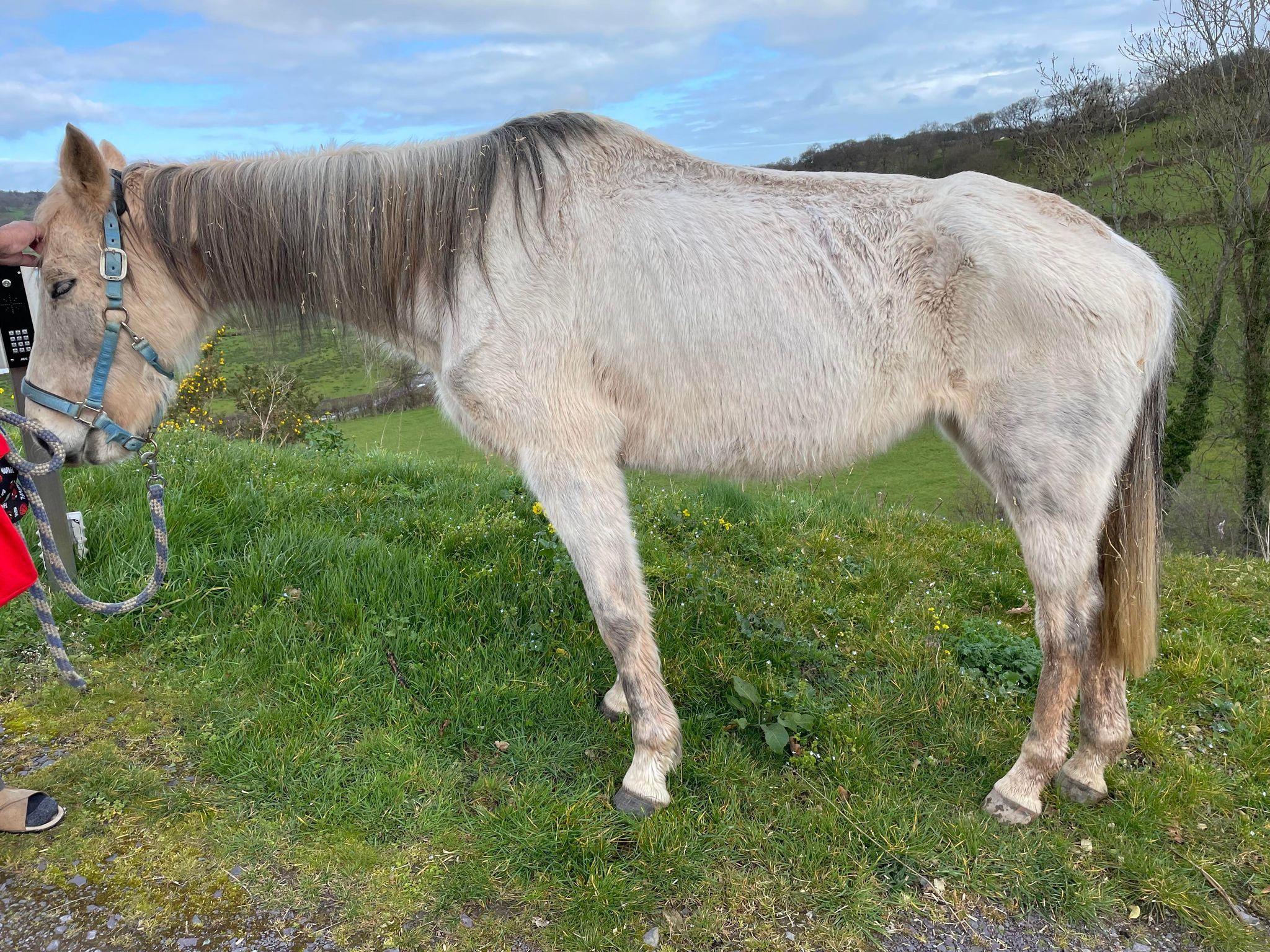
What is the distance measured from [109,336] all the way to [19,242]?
1.37 feet

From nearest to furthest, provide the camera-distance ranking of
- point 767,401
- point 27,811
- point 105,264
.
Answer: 1. point 27,811
2. point 105,264
3. point 767,401

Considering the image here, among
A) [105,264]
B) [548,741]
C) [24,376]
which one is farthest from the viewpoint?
[24,376]

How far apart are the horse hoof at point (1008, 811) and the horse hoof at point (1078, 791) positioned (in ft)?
0.70

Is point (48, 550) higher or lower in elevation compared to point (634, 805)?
higher

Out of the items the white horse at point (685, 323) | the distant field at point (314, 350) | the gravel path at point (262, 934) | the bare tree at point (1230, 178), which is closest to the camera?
the gravel path at point (262, 934)

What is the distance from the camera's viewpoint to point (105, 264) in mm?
2746

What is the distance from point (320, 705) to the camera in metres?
3.16

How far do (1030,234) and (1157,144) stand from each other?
Result: 1766cm

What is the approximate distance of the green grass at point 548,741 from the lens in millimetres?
2498

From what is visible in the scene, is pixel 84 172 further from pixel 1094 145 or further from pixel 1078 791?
pixel 1094 145

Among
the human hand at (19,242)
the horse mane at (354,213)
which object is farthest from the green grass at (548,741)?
the human hand at (19,242)

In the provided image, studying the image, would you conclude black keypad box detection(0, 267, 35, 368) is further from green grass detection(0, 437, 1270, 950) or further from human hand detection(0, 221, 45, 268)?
green grass detection(0, 437, 1270, 950)

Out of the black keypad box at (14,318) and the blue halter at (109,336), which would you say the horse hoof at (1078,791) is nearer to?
the blue halter at (109,336)

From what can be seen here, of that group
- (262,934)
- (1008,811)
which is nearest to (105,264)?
(262,934)
